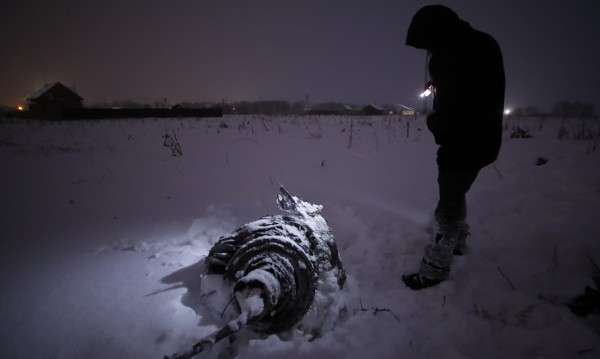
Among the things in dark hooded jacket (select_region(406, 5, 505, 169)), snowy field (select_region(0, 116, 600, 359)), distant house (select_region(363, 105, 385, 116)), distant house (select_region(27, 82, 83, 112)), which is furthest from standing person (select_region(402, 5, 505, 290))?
distant house (select_region(363, 105, 385, 116))

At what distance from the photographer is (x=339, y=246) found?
294 centimetres

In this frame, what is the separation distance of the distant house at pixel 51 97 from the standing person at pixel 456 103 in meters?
42.9

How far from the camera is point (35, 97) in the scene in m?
34.2

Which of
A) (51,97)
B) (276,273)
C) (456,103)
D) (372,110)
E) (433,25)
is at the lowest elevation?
(276,273)

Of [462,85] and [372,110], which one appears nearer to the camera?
[462,85]

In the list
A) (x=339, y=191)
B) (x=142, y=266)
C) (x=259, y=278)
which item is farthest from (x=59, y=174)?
(x=259, y=278)

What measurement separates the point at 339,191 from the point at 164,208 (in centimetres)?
236

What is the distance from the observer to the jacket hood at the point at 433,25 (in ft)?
6.78

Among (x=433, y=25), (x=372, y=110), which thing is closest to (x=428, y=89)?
(x=433, y=25)

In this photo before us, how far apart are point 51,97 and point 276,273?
46133mm

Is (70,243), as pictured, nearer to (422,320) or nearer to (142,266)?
(142,266)

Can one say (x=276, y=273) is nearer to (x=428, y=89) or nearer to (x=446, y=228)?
(x=446, y=228)

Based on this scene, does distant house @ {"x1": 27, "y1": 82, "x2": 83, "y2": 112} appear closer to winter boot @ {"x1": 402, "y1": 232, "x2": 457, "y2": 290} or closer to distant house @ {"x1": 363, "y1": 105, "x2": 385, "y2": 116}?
distant house @ {"x1": 363, "y1": 105, "x2": 385, "y2": 116}

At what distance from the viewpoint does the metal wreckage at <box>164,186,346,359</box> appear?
59.9 inches
